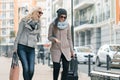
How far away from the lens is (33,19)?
938cm

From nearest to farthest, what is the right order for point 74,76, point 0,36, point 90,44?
point 74,76 → point 90,44 → point 0,36

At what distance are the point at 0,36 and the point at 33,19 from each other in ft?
398

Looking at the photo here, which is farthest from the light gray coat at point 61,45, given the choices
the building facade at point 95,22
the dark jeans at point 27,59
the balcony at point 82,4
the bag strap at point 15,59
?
the balcony at point 82,4

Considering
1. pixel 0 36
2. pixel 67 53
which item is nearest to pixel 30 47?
pixel 67 53

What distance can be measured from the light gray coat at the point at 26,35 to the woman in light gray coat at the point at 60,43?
0.31 metres

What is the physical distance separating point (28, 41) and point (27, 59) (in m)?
0.36

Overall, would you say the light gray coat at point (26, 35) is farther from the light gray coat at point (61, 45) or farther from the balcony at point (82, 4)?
the balcony at point (82, 4)

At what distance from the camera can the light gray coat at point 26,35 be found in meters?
9.39

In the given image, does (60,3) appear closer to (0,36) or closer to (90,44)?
(90,44)

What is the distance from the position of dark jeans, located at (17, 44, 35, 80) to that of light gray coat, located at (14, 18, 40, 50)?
0.35 feet

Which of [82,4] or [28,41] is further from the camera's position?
[82,4]

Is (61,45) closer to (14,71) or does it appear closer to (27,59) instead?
→ (27,59)

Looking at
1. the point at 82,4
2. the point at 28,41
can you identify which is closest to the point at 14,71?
the point at 28,41

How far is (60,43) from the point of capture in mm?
9383
